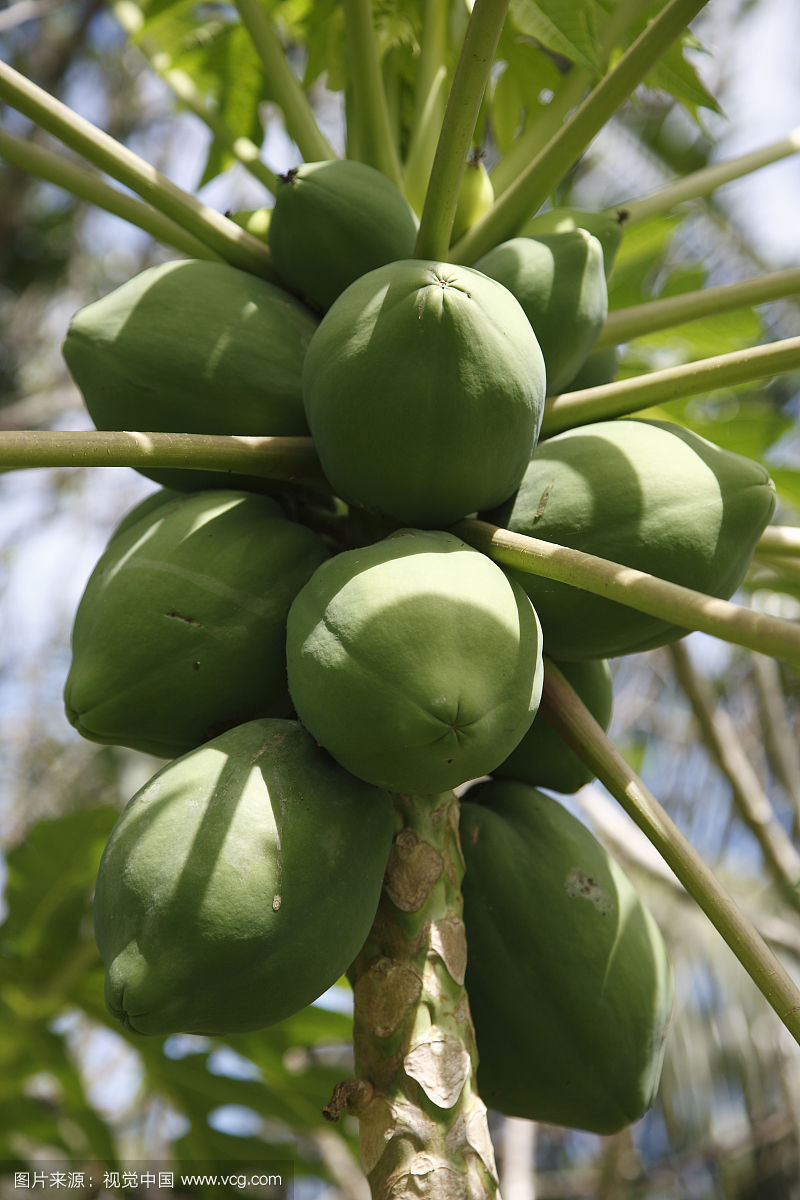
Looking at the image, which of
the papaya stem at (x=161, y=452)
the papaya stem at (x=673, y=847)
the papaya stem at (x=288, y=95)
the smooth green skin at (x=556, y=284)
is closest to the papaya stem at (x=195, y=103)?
the papaya stem at (x=288, y=95)

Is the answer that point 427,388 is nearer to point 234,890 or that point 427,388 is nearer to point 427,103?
point 234,890

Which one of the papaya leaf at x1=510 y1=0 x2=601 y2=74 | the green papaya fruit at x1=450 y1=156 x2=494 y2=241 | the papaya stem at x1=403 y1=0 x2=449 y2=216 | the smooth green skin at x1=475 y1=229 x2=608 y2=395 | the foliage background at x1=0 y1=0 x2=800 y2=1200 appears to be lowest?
the foliage background at x1=0 y1=0 x2=800 y2=1200

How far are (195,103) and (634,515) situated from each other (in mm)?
1475

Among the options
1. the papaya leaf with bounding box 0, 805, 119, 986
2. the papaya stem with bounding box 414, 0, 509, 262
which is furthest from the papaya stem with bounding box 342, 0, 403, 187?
the papaya leaf with bounding box 0, 805, 119, 986

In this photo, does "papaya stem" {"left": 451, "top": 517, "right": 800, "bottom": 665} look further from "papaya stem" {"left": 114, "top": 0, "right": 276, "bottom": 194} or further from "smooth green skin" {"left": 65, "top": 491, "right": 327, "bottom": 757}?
"papaya stem" {"left": 114, "top": 0, "right": 276, "bottom": 194}

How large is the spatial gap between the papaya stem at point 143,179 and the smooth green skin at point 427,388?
446 millimetres

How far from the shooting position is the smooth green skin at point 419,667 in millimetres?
1106

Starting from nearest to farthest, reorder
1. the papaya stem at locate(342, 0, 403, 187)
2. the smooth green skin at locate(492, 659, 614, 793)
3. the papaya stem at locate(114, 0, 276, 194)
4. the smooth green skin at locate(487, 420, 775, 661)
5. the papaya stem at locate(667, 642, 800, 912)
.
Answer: the smooth green skin at locate(487, 420, 775, 661) → the smooth green skin at locate(492, 659, 614, 793) → the papaya stem at locate(342, 0, 403, 187) → the papaya stem at locate(114, 0, 276, 194) → the papaya stem at locate(667, 642, 800, 912)

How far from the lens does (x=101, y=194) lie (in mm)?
1745

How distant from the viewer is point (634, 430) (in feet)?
4.57

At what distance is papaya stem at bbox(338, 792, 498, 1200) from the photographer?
1216mm

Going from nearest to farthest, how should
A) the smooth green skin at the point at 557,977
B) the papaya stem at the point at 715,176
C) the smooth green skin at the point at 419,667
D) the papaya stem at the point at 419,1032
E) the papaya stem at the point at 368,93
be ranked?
the smooth green skin at the point at 419,667 < the papaya stem at the point at 419,1032 < the smooth green skin at the point at 557,977 < the papaya stem at the point at 368,93 < the papaya stem at the point at 715,176

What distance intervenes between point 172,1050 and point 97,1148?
0.36 m

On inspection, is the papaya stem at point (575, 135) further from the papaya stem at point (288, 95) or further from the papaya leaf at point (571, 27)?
the papaya stem at point (288, 95)
